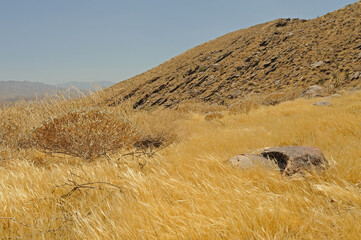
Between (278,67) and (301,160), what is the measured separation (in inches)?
818

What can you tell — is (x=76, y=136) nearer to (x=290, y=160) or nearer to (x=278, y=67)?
(x=290, y=160)

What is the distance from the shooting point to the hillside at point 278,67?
15836mm

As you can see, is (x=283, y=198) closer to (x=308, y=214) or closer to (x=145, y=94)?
(x=308, y=214)

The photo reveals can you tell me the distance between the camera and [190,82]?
87.6 feet

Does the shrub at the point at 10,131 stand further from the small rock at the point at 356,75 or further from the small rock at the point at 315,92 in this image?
the small rock at the point at 356,75

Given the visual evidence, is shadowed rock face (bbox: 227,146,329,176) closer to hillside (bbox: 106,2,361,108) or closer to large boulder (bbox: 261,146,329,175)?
large boulder (bbox: 261,146,329,175)

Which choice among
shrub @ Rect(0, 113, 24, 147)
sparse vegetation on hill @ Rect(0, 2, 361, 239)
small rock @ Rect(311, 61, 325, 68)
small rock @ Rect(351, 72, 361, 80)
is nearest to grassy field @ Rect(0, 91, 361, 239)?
sparse vegetation on hill @ Rect(0, 2, 361, 239)

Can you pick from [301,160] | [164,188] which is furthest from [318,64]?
[164,188]

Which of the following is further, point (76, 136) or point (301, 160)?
point (76, 136)

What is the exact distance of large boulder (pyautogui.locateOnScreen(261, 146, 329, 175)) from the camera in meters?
2.01

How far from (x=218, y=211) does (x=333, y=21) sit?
94.0 feet

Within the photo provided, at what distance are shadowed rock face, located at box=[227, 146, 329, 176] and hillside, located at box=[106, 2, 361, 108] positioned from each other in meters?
12.5

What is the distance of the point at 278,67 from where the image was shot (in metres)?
20.1

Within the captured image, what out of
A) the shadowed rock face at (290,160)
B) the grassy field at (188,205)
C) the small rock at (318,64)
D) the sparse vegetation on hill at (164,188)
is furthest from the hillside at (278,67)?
the grassy field at (188,205)
